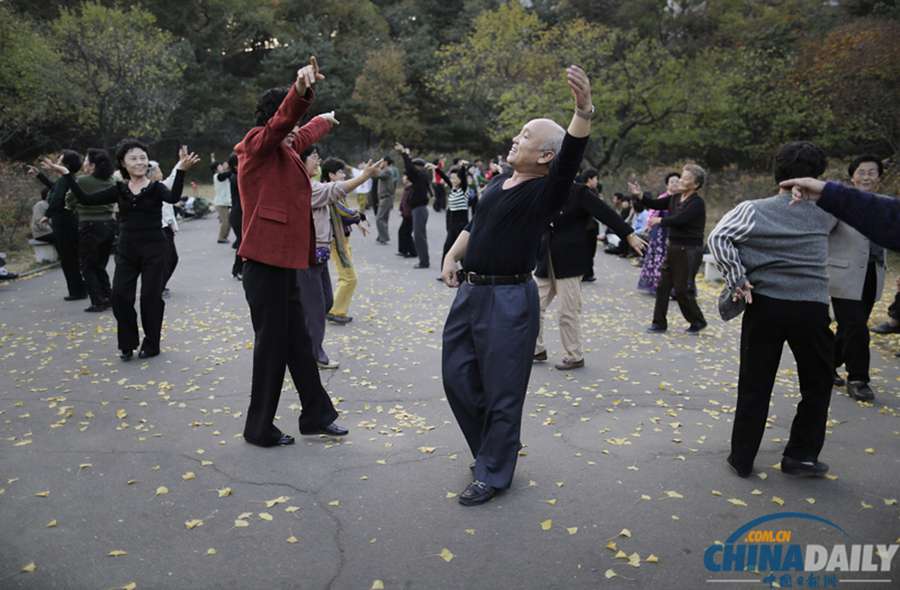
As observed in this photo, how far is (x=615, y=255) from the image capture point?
51.2ft

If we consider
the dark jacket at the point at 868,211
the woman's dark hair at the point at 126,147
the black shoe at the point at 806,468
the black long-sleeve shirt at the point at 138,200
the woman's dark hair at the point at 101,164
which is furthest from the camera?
the woman's dark hair at the point at 101,164

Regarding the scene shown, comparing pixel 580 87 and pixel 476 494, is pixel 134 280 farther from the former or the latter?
pixel 580 87

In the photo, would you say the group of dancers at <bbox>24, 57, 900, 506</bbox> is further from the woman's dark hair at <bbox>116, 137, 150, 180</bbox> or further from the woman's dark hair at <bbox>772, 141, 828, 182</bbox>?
the woman's dark hair at <bbox>116, 137, 150, 180</bbox>

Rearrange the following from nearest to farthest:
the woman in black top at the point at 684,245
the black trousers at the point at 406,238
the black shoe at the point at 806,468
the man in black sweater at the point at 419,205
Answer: the black shoe at the point at 806,468, the woman in black top at the point at 684,245, the man in black sweater at the point at 419,205, the black trousers at the point at 406,238

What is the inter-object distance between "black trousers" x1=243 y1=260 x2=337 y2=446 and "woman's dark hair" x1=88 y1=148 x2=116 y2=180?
15.1 feet

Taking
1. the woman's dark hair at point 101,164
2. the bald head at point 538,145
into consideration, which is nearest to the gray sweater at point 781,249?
the bald head at point 538,145

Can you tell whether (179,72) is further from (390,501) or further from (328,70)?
(390,501)

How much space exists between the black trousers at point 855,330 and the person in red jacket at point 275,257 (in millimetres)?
4208

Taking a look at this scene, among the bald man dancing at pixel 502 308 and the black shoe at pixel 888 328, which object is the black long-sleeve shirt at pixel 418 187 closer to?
the black shoe at pixel 888 328

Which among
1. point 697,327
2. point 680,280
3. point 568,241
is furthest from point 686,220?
point 568,241

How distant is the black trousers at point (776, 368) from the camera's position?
13.4 feet

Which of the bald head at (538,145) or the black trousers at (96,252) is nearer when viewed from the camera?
the bald head at (538,145)

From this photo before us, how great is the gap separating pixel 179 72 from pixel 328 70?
36.2 ft

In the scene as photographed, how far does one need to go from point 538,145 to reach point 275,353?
86.7 inches
